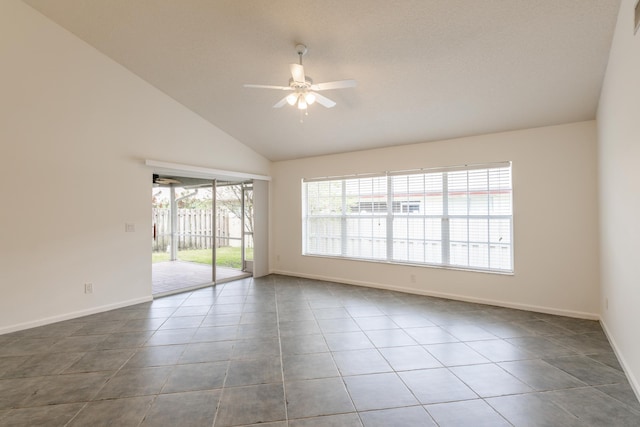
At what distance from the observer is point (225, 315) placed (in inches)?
154

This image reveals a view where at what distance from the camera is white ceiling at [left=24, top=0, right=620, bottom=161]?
262cm

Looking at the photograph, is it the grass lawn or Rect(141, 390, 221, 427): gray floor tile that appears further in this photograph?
the grass lawn

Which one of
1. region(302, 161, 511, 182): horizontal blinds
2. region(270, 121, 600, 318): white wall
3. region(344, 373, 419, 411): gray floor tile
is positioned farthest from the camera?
region(302, 161, 511, 182): horizontal blinds

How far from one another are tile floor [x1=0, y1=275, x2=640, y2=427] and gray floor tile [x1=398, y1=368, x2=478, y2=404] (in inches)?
0.5

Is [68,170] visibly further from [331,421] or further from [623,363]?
[623,363]

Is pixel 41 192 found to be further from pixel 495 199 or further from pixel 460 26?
pixel 495 199

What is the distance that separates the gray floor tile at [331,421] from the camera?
73.5 inches

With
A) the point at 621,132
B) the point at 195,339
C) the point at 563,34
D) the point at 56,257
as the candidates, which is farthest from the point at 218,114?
the point at 621,132

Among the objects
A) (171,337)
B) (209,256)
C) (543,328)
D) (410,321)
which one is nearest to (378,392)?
(410,321)

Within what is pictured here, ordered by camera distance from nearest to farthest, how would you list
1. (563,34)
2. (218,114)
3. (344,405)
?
(344,405), (563,34), (218,114)

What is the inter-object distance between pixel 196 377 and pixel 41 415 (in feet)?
3.15

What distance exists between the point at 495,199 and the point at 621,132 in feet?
6.29

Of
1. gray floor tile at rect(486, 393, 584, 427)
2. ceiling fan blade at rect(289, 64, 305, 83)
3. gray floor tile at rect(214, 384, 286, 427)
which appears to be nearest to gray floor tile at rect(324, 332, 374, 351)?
gray floor tile at rect(214, 384, 286, 427)

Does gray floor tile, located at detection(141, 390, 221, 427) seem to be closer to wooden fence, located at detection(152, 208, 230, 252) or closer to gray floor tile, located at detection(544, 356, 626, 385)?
gray floor tile, located at detection(544, 356, 626, 385)
